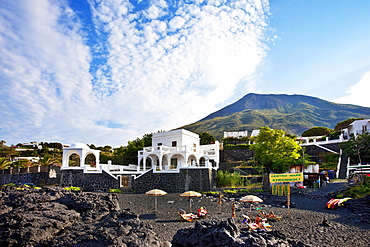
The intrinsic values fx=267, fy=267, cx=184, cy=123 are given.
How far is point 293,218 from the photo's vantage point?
13695 mm

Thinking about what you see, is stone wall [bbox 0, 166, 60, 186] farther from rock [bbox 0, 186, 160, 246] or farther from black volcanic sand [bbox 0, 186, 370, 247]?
rock [bbox 0, 186, 160, 246]

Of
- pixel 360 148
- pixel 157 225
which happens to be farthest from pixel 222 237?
pixel 360 148

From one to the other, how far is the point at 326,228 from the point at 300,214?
3.18 metres

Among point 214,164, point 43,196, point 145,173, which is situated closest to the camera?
point 43,196

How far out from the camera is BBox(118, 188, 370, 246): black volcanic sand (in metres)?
10.3

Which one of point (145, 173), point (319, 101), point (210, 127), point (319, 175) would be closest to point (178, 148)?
point (145, 173)

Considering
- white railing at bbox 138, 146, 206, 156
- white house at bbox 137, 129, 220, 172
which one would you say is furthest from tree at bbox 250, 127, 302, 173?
white railing at bbox 138, 146, 206, 156

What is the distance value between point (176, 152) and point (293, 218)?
54.8 ft

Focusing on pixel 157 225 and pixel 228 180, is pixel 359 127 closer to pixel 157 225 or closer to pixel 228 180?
pixel 228 180

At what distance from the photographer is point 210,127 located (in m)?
118

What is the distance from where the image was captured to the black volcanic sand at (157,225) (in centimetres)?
798

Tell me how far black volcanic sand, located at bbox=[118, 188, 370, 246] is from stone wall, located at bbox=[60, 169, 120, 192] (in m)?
5.66

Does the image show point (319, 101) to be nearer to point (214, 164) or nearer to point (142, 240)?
point (214, 164)

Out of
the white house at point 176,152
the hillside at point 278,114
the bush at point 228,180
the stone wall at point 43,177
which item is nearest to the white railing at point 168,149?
the white house at point 176,152
